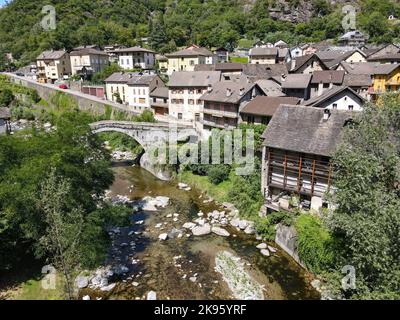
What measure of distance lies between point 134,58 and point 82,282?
236 feet

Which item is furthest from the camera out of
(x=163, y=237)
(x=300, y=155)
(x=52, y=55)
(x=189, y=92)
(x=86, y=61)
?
(x=52, y=55)

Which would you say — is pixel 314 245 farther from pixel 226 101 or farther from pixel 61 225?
pixel 226 101

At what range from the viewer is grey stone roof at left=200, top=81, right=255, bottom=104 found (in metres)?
40.3

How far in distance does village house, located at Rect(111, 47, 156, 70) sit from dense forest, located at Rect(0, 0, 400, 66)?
19999 mm

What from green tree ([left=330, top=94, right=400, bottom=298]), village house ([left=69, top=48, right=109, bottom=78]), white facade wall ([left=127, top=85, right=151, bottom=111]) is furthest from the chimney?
village house ([left=69, top=48, right=109, bottom=78])

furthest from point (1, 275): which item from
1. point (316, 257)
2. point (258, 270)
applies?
point (316, 257)

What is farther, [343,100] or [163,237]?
[343,100]

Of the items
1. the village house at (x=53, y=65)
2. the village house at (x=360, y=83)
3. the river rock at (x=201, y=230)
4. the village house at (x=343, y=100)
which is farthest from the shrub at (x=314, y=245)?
the village house at (x=53, y=65)

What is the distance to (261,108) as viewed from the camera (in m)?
37.0

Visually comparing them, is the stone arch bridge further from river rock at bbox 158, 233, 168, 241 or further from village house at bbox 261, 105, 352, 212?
river rock at bbox 158, 233, 168, 241

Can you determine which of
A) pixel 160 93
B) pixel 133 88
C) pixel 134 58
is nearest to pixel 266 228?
pixel 160 93

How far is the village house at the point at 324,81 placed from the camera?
145 ft

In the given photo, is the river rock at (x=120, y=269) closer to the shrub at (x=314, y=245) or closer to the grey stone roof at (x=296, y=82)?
the shrub at (x=314, y=245)
